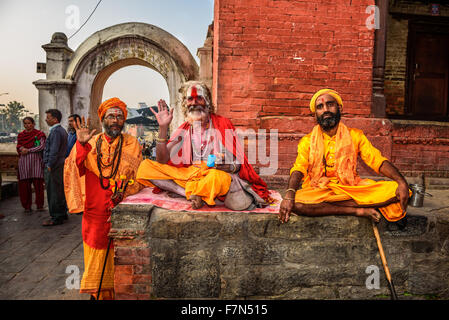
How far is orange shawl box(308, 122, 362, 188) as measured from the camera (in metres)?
2.63

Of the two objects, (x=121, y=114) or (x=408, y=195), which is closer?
(x=408, y=195)

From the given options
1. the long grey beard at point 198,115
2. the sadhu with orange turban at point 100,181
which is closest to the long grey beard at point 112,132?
the sadhu with orange turban at point 100,181

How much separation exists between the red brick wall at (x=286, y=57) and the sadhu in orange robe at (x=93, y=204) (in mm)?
1685

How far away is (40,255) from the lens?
11.9 feet

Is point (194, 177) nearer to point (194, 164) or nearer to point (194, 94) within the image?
point (194, 164)

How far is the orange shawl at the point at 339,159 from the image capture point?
8.63 ft

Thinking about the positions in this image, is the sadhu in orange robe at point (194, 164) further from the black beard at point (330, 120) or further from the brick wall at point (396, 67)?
the brick wall at point (396, 67)

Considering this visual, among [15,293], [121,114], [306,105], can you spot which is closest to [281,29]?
[306,105]

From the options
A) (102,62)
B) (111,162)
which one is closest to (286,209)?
(111,162)

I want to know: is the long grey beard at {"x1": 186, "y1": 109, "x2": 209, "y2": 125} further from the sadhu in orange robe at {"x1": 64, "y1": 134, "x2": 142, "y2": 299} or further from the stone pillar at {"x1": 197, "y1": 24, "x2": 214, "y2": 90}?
the stone pillar at {"x1": 197, "y1": 24, "x2": 214, "y2": 90}

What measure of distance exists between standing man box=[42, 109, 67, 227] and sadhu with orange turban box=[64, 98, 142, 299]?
8.26 feet

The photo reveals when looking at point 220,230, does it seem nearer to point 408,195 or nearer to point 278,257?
point 278,257

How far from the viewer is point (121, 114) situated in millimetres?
2891

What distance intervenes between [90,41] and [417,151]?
8376mm
